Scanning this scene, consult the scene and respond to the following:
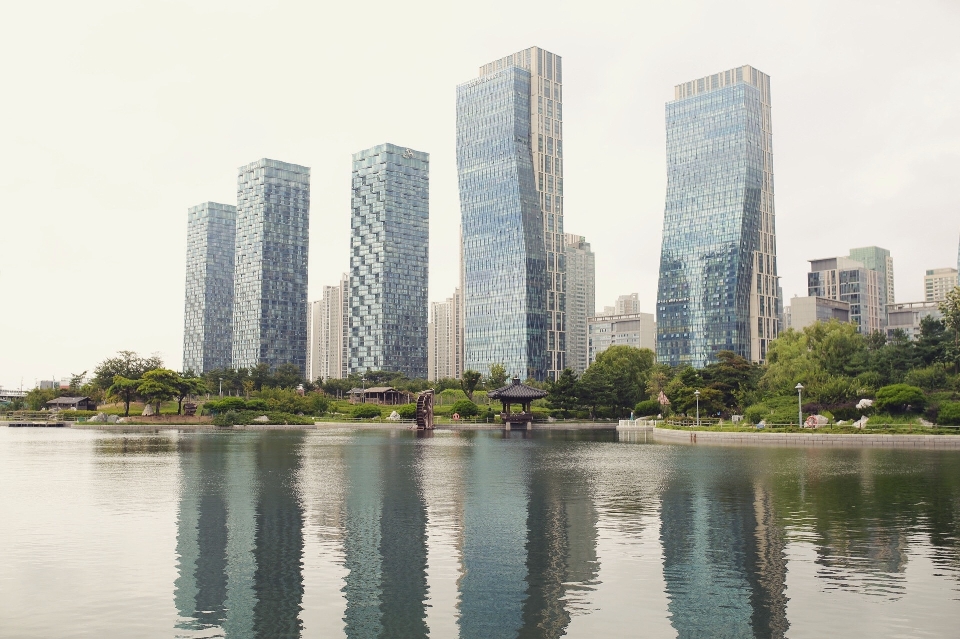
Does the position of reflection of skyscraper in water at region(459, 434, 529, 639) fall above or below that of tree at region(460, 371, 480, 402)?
below

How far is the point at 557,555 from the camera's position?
18188 millimetres

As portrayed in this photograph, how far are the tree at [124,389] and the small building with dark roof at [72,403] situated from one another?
16214mm

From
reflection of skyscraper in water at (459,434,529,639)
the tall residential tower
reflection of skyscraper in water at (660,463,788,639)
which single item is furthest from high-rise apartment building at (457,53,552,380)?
reflection of skyscraper in water at (660,463,788,639)

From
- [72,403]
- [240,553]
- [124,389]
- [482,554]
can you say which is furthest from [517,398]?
[240,553]

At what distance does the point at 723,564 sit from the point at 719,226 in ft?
→ 569

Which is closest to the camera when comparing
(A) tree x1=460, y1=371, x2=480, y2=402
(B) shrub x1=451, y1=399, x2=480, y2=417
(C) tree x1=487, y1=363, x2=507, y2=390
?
(B) shrub x1=451, y1=399, x2=480, y2=417

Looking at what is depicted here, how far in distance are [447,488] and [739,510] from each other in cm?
1081

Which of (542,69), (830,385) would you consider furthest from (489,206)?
(830,385)

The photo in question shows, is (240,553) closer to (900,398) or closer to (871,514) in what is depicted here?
(871,514)

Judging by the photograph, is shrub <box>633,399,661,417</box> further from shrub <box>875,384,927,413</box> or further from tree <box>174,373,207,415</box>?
tree <box>174,373,207,415</box>

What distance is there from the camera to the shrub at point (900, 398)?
197 feet

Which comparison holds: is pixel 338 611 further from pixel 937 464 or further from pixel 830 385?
pixel 830 385

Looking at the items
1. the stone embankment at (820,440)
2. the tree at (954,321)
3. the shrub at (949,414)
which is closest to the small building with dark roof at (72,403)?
the stone embankment at (820,440)

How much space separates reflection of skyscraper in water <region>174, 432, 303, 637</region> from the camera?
44.7 feet
